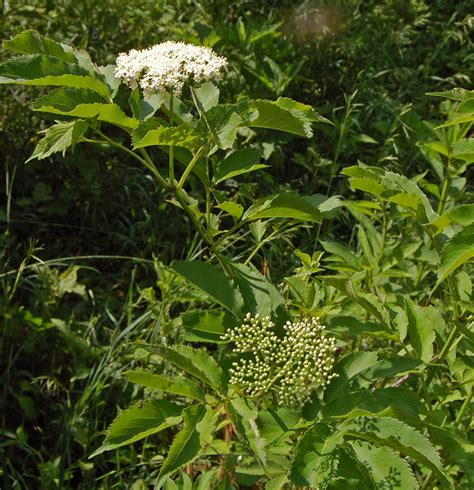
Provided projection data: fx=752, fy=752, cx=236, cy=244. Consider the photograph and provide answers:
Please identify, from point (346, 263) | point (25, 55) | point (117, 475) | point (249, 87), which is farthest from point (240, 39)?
point (25, 55)

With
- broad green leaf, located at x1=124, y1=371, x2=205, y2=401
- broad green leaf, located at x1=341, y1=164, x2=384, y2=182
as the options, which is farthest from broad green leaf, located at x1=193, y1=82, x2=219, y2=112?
broad green leaf, located at x1=124, y1=371, x2=205, y2=401

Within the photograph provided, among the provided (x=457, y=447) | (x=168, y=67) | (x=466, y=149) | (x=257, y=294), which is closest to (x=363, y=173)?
(x=466, y=149)

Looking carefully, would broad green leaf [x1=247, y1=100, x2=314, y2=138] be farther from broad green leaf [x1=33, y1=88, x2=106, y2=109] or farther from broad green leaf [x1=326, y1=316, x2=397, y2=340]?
broad green leaf [x1=326, y1=316, x2=397, y2=340]

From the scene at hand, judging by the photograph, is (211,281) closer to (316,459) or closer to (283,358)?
(283,358)

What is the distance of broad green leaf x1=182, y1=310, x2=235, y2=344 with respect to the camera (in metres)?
1.33

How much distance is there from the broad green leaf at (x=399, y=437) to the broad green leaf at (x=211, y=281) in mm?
299

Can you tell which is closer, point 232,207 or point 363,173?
point 232,207

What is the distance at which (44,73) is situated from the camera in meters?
1.21

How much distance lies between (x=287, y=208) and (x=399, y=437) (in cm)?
41

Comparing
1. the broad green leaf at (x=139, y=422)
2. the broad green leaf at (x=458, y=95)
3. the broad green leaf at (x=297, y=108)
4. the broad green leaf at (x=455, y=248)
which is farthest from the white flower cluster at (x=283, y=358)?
the broad green leaf at (x=458, y=95)

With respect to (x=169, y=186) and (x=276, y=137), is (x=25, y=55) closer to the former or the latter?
(x=169, y=186)

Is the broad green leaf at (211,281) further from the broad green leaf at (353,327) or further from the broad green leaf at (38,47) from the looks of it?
the broad green leaf at (38,47)

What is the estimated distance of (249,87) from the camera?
340 centimetres

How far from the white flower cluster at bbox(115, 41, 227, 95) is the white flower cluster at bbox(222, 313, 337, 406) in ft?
1.36
